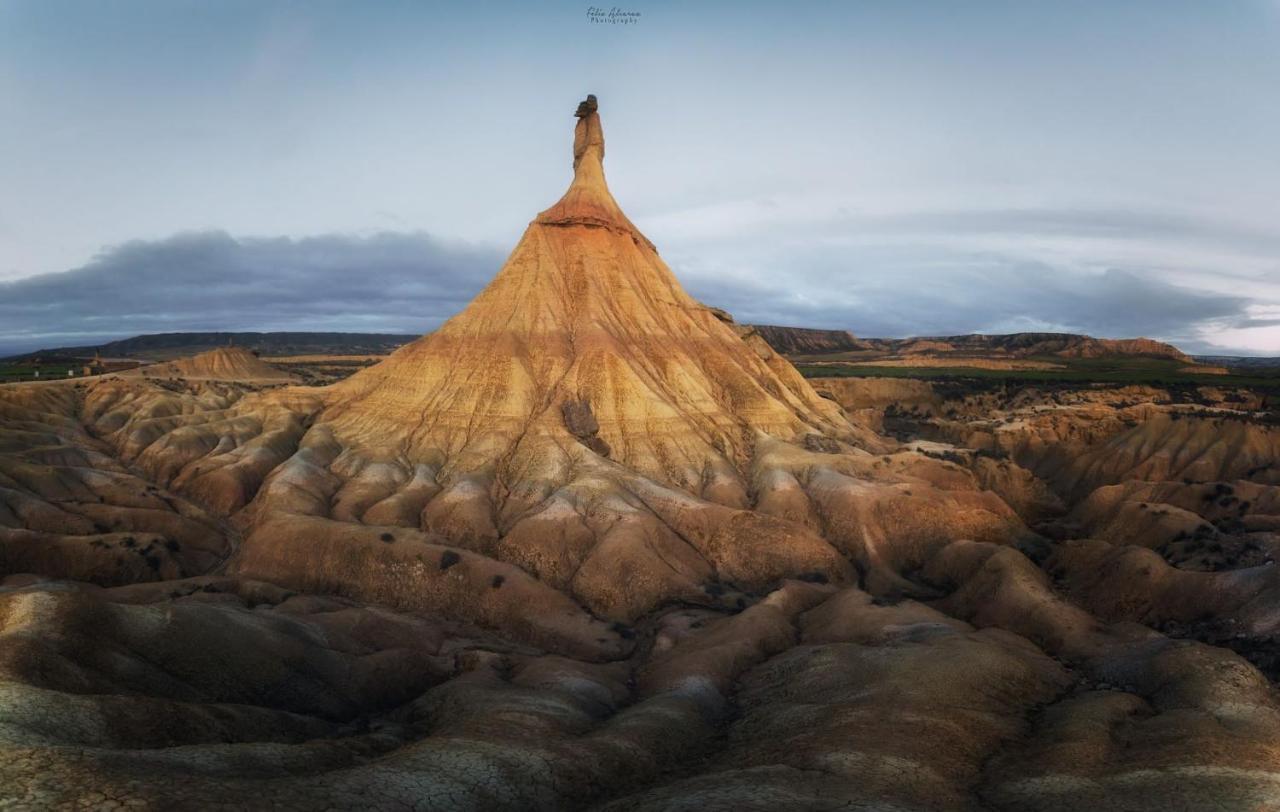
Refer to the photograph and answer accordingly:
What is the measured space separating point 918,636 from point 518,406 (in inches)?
1527

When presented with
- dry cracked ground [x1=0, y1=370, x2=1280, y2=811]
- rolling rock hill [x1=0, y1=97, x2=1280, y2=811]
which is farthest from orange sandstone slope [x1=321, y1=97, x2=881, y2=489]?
dry cracked ground [x1=0, y1=370, x2=1280, y2=811]

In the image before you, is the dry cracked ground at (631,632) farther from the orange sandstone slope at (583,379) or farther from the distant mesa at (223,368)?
the distant mesa at (223,368)

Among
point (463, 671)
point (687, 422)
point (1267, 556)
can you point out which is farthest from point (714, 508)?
point (1267, 556)

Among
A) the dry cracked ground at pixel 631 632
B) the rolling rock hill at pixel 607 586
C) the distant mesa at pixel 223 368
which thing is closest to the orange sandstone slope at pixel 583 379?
the rolling rock hill at pixel 607 586

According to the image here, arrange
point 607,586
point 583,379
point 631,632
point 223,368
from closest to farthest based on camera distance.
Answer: point 631,632 < point 607,586 < point 583,379 < point 223,368

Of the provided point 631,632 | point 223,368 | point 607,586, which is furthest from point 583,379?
point 223,368

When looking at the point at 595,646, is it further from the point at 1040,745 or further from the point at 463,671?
the point at 1040,745

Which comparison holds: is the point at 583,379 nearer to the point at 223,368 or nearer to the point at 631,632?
the point at 631,632

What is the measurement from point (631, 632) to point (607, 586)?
158 inches

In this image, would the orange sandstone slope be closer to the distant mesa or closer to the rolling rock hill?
the rolling rock hill

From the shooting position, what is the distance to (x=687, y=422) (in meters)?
61.8

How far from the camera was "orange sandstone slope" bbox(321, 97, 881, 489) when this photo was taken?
5941cm

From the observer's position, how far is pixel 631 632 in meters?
40.8

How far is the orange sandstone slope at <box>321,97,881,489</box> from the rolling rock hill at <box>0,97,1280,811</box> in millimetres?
391
